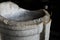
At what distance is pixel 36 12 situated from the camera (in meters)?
1.52

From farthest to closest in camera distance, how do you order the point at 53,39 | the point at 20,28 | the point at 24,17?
the point at 53,39 → the point at 24,17 → the point at 20,28

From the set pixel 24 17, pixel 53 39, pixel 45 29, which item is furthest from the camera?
pixel 53 39

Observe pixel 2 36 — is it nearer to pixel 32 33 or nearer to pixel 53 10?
pixel 32 33

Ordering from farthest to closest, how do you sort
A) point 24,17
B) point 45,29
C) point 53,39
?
point 53,39
point 24,17
point 45,29

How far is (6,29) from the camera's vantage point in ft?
4.22

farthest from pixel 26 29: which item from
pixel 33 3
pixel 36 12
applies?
pixel 33 3

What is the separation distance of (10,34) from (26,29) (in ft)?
0.42

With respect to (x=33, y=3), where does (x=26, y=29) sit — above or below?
below

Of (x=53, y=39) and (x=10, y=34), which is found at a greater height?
(x=10, y=34)

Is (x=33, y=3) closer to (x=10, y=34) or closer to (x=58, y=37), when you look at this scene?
(x=58, y=37)

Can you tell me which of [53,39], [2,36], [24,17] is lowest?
[53,39]

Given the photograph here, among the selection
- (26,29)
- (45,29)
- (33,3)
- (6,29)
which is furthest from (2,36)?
(33,3)

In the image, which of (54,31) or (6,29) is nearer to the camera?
(6,29)

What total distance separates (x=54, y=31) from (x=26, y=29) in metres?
1.06
